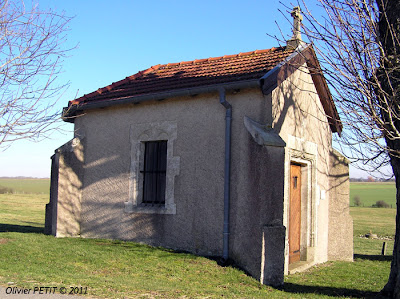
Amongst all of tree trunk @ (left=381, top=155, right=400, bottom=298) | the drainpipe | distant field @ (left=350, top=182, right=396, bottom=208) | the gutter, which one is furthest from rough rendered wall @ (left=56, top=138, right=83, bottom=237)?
distant field @ (left=350, top=182, right=396, bottom=208)

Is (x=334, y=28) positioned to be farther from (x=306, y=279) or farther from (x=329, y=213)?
(x=329, y=213)

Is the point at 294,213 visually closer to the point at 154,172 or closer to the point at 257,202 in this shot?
the point at 257,202

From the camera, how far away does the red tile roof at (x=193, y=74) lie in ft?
31.0

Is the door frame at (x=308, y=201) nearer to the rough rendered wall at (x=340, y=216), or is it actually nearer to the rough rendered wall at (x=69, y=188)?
the rough rendered wall at (x=340, y=216)

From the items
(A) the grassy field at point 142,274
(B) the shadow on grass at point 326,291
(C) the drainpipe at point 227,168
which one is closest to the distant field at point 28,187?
(A) the grassy field at point 142,274

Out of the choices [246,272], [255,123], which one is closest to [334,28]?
[255,123]

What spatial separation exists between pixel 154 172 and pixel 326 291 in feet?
15.5

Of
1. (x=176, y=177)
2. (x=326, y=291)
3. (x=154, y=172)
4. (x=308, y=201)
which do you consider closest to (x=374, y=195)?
(x=308, y=201)

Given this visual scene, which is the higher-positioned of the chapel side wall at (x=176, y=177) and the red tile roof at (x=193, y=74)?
the red tile roof at (x=193, y=74)

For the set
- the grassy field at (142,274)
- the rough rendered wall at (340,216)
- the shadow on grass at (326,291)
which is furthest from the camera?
the rough rendered wall at (340,216)

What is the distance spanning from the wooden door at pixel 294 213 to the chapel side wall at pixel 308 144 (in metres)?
0.25

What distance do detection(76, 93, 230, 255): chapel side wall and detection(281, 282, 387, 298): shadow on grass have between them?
168cm

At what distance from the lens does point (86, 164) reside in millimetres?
11195

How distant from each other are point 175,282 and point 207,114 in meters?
3.77
